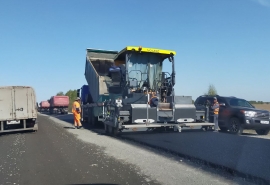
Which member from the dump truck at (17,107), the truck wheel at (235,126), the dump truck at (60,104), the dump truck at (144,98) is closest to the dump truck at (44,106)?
the dump truck at (60,104)

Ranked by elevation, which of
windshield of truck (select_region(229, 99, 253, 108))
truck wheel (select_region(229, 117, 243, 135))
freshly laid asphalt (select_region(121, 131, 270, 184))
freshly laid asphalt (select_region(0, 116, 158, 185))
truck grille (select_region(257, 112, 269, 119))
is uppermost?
windshield of truck (select_region(229, 99, 253, 108))

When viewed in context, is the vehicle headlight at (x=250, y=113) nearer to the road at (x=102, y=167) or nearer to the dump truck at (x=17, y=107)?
the road at (x=102, y=167)

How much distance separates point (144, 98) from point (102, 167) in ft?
16.8

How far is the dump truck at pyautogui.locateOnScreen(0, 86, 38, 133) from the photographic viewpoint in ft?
47.3

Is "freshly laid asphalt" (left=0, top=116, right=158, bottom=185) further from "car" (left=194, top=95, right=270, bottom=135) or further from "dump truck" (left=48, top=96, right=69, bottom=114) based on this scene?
"dump truck" (left=48, top=96, right=69, bottom=114)

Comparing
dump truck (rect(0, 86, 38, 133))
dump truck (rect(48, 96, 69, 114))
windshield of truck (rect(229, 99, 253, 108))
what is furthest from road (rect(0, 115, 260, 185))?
dump truck (rect(48, 96, 69, 114))

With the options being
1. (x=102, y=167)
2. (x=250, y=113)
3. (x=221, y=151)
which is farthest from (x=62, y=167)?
(x=250, y=113)

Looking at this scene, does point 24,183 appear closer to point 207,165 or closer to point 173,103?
point 207,165

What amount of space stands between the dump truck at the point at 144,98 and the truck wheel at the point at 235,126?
5.07 feet

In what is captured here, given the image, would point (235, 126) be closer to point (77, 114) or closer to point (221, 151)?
point (221, 151)

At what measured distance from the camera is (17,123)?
586 inches

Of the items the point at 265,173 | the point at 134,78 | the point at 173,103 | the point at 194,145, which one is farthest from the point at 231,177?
the point at 134,78

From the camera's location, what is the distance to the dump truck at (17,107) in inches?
567

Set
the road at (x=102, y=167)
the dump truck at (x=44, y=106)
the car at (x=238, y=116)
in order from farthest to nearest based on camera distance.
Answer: the dump truck at (x=44, y=106) → the car at (x=238, y=116) → the road at (x=102, y=167)
